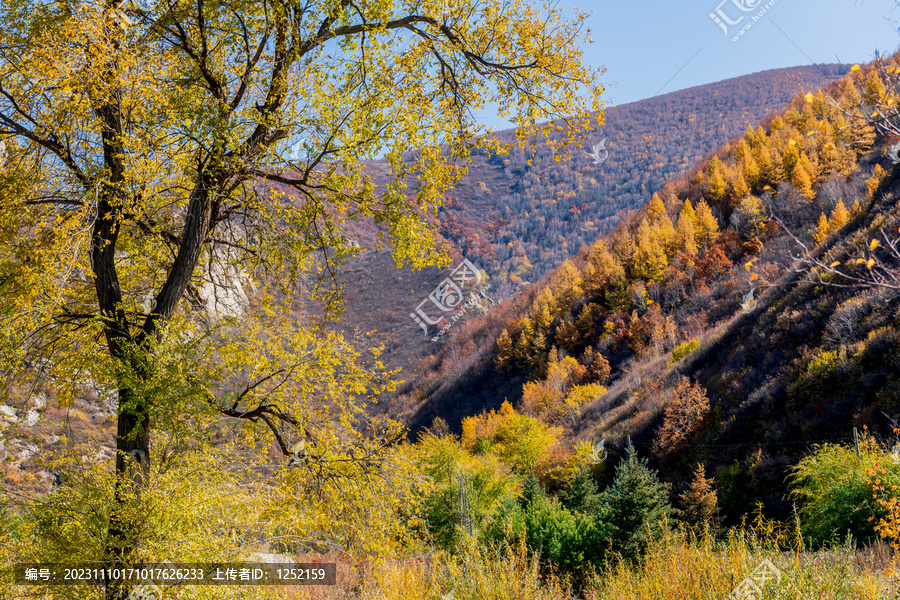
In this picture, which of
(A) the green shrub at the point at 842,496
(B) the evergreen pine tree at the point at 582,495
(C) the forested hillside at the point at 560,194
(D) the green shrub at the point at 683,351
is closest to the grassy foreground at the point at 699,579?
(A) the green shrub at the point at 842,496

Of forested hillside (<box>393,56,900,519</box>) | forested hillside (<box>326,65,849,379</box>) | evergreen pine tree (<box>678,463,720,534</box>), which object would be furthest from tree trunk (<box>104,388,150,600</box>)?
forested hillside (<box>326,65,849,379</box>)

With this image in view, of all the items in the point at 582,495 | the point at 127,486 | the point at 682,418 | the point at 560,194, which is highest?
the point at 560,194

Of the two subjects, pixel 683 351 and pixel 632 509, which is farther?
pixel 683 351

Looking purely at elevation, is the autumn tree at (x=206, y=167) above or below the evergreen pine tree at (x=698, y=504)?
above

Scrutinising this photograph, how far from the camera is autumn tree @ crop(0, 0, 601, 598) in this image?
4.25m

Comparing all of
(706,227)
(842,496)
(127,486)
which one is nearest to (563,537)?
(842,496)

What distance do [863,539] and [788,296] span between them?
2352 cm

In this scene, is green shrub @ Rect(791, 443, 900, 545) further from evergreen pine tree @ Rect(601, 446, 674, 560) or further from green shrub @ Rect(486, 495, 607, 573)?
green shrub @ Rect(486, 495, 607, 573)

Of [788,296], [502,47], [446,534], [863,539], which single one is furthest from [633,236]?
[502,47]

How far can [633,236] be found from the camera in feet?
217

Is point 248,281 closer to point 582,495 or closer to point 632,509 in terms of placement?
point 632,509

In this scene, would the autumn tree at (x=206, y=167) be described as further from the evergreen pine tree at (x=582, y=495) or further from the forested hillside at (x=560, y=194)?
the forested hillside at (x=560, y=194)

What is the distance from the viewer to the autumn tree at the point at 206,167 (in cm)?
425

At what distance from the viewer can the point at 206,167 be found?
463cm
